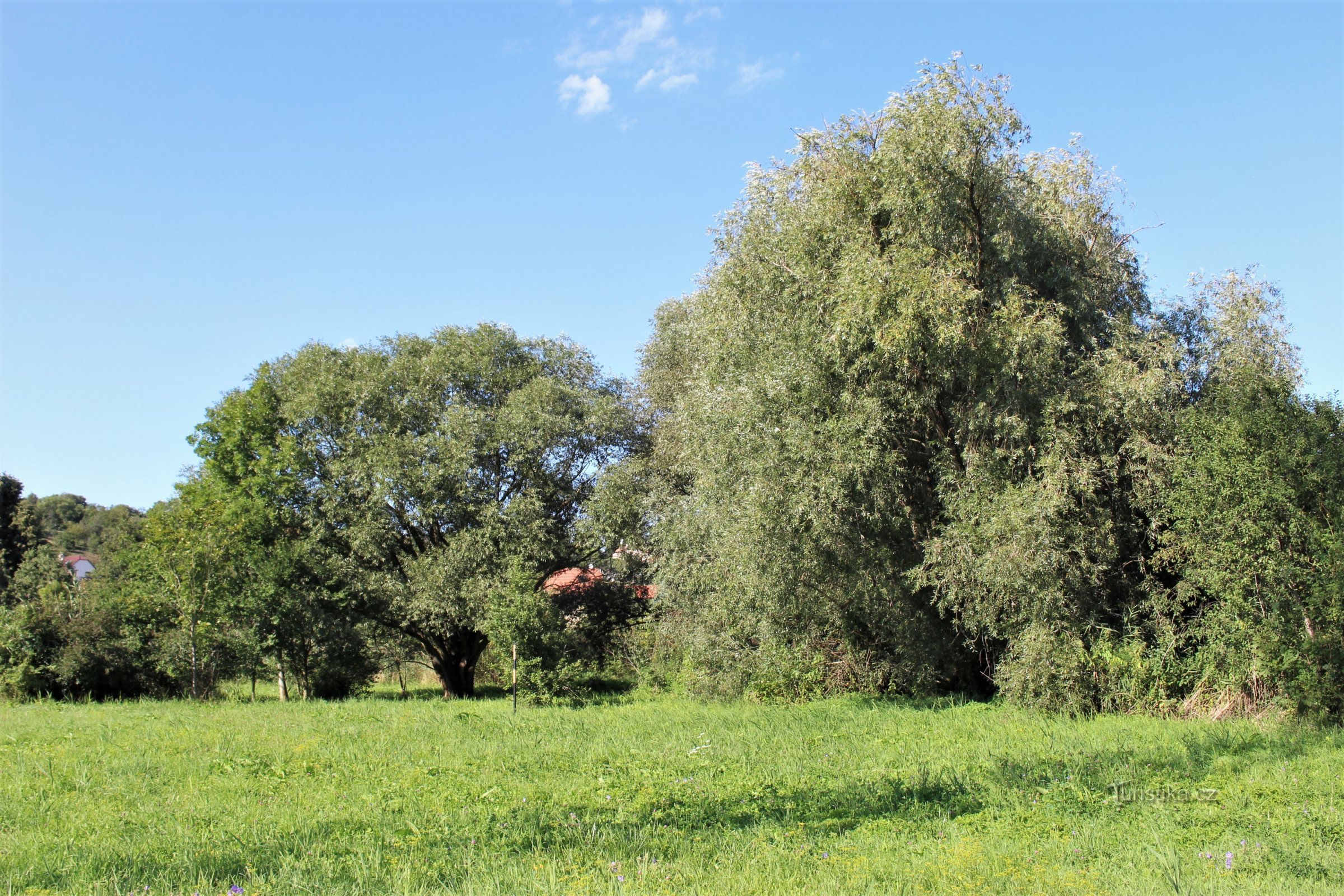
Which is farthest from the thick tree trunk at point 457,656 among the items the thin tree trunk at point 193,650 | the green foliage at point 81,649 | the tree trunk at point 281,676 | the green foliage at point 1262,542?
the green foliage at point 1262,542

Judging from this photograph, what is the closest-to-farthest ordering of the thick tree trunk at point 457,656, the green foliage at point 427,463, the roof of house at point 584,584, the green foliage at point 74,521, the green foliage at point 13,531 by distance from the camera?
the green foliage at point 427,463
the roof of house at point 584,584
the thick tree trunk at point 457,656
the green foliage at point 13,531
the green foliage at point 74,521

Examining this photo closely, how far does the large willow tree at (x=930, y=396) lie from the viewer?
51.6ft

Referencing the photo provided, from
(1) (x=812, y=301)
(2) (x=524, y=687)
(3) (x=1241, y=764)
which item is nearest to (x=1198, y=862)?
(3) (x=1241, y=764)

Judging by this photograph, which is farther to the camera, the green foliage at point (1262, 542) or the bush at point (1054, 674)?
the bush at point (1054, 674)

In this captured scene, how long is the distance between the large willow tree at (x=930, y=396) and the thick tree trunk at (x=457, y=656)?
14.3 metres

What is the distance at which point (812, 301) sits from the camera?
18.0m

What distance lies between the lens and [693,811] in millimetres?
8477

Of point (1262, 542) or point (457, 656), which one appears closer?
point (1262, 542)

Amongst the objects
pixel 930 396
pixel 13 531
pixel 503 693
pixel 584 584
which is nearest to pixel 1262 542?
pixel 930 396

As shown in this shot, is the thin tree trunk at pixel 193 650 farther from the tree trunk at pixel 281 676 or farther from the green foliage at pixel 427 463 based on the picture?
the green foliage at pixel 427 463

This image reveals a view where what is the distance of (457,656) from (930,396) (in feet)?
70.2

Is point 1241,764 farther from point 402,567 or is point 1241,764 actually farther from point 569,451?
point 402,567

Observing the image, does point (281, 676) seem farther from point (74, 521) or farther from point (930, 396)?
point (74, 521)

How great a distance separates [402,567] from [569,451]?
6.95 meters
